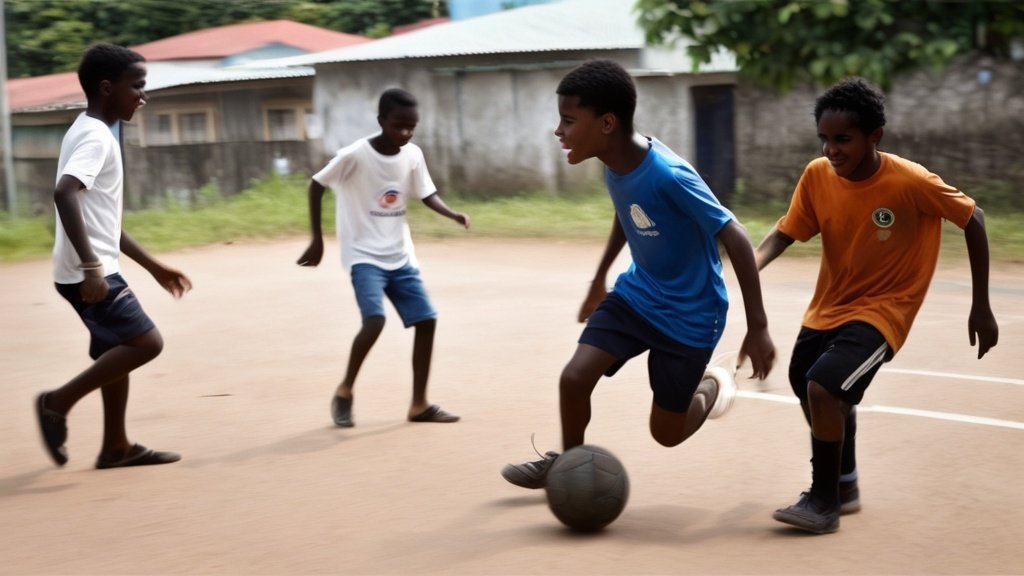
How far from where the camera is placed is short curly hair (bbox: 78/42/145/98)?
5434 millimetres

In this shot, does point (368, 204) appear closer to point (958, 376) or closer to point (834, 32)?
point (958, 376)

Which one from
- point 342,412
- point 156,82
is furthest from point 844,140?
point 156,82

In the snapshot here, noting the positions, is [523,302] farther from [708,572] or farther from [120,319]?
[708,572]

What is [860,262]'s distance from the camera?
4559 mm

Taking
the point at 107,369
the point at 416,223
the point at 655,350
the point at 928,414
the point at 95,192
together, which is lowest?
the point at 416,223

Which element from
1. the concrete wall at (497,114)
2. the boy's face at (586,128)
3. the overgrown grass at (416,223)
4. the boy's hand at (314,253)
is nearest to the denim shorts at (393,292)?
the boy's hand at (314,253)

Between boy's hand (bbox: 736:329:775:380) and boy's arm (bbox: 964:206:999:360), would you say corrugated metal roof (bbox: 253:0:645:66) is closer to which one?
boy's arm (bbox: 964:206:999:360)

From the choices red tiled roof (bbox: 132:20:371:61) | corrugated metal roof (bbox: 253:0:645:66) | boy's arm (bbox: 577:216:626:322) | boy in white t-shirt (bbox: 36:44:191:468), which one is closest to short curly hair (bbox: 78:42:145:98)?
boy in white t-shirt (bbox: 36:44:191:468)

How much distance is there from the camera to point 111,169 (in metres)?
5.40

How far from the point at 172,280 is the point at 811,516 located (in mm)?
3046

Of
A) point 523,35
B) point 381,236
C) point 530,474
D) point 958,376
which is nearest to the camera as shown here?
point 530,474

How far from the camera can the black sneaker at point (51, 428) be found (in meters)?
5.46

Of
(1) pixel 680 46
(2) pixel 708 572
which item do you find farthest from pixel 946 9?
(2) pixel 708 572

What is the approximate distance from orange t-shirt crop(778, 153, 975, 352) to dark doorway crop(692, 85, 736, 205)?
1551 centimetres
